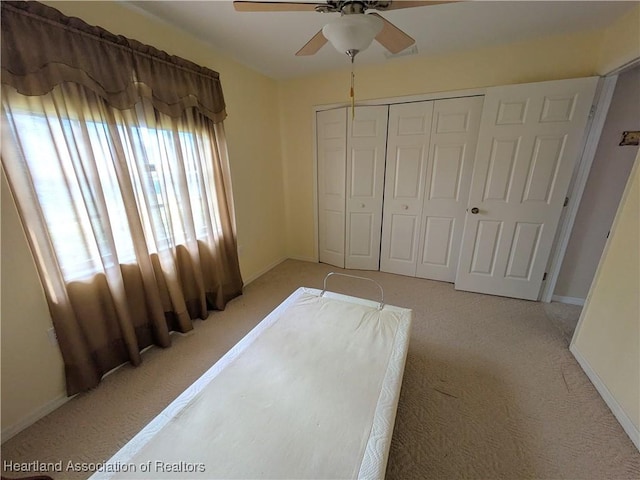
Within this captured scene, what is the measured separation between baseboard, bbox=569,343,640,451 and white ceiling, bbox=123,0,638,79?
2.44 m

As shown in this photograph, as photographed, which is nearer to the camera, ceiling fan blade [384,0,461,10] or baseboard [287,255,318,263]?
ceiling fan blade [384,0,461,10]

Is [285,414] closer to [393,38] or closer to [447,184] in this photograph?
[393,38]

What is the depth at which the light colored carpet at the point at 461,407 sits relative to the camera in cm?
123

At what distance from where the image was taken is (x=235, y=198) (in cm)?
274

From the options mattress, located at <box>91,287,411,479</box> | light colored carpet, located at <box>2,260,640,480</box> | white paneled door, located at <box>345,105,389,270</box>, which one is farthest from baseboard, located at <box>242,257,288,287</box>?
mattress, located at <box>91,287,411,479</box>

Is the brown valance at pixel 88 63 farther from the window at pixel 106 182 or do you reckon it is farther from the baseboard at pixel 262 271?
the baseboard at pixel 262 271

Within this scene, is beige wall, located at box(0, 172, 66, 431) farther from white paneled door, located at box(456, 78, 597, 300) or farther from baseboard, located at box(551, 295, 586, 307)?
baseboard, located at box(551, 295, 586, 307)

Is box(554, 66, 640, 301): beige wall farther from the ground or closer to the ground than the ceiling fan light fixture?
closer to the ground

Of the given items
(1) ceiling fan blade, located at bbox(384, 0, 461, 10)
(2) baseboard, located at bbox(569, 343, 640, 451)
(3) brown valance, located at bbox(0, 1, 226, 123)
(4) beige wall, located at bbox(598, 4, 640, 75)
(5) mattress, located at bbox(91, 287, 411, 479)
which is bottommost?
(2) baseboard, located at bbox(569, 343, 640, 451)

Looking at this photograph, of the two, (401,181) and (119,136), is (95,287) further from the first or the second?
(401,181)

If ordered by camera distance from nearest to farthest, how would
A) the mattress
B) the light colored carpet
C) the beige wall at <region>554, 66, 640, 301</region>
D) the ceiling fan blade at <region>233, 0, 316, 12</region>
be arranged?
the mattress < the ceiling fan blade at <region>233, 0, 316, 12</region> < the light colored carpet < the beige wall at <region>554, 66, 640, 301</region>

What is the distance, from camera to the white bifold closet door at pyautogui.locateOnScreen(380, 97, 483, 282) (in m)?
2.62

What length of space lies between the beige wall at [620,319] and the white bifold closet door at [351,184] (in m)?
1.95

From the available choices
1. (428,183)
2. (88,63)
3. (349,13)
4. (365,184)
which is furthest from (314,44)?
(428,183)
